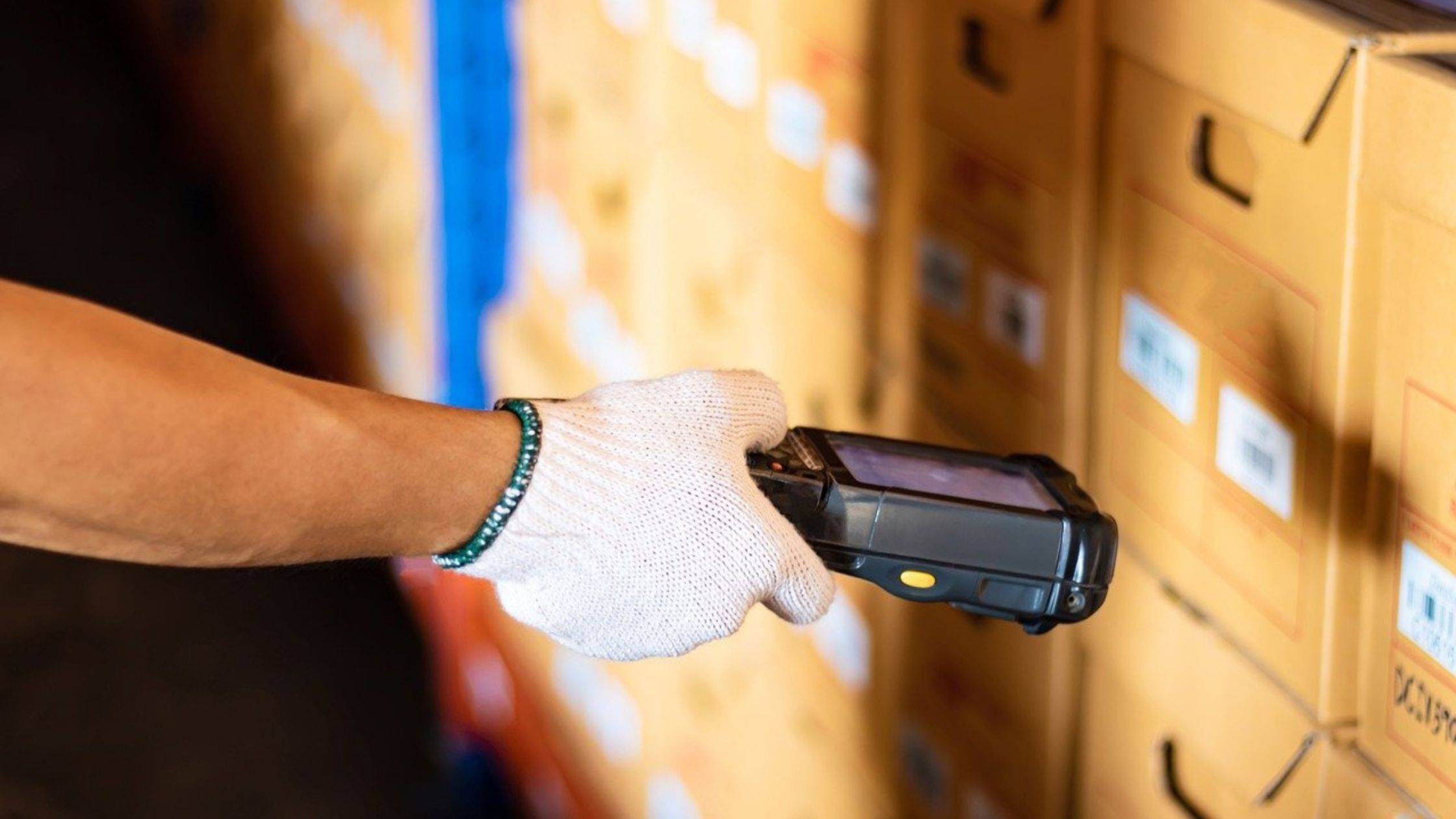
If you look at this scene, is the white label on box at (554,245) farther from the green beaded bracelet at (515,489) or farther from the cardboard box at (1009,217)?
the green beaded bracelet at (515,489)

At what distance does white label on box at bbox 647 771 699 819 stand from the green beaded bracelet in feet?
3.91

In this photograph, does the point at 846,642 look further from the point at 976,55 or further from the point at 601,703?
the point at 601,703

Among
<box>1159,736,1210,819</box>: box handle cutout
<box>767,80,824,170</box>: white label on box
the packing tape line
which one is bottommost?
<box>1159,736,1210,819</box>: box handle cutout

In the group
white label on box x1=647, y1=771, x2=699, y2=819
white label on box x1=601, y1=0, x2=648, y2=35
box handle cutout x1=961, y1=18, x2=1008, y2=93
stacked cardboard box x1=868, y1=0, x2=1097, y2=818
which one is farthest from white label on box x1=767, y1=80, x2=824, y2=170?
white label on box x1=647, y1=771, x2=699, y2=819

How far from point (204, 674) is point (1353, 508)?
254 centimetres

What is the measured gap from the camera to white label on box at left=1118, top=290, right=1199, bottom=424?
1125mm

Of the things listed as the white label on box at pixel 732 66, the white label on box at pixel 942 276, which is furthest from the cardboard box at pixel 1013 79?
the white label on box at pixel 732 66

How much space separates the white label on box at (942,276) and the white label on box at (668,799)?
93 cm

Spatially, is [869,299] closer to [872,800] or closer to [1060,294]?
[1060,294]

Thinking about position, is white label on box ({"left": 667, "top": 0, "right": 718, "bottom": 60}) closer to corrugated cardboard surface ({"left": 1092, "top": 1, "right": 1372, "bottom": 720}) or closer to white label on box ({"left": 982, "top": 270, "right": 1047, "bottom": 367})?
white label on box ({"left": 982, "top": 270, "right": 1047, "bottom": 367})

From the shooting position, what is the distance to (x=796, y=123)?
5.27ft

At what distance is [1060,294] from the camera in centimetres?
126

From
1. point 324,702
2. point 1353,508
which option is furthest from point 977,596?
point 324,702

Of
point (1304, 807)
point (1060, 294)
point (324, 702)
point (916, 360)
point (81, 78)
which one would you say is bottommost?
point (324, 702)
